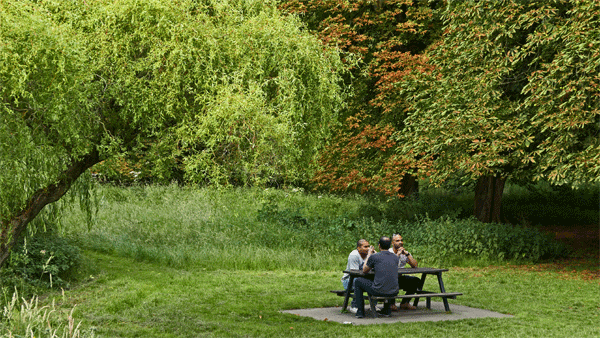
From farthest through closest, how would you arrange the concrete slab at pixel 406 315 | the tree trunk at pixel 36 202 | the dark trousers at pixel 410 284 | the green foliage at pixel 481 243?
the green foliage at pixel 481 243 → the dark trousers at pixel 410 284 → the concrete slab at pixel 406 315 → the tree trunk at pixel 36 202

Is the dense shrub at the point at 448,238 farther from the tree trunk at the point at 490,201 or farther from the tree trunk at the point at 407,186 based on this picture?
the tree trunk at the point at 407,186

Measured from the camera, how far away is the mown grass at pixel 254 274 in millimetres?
10078

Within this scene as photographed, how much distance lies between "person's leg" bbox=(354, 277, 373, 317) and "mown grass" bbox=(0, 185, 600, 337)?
814mm

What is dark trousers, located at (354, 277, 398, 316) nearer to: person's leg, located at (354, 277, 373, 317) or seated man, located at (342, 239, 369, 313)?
person's leg, located at (354, 277, 373, 317)

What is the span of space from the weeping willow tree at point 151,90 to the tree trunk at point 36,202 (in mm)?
19

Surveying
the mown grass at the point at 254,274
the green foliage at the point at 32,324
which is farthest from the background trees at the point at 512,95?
the green foliage at the point at 32,324

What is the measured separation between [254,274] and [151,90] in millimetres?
7695

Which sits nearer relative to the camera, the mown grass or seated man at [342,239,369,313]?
the mown grass

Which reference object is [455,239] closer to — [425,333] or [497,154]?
[497,154]

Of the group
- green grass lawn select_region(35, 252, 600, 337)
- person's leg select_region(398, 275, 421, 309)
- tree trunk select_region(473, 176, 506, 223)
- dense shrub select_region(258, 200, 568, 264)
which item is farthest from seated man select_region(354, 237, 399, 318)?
tree trunk select_region(473, 176, 506, 223)

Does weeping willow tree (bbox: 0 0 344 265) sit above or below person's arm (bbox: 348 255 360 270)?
above

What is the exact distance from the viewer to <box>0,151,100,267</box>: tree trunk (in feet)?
32.0

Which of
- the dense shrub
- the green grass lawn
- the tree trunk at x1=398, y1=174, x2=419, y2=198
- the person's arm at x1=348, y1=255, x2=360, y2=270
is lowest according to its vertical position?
the green grass lawn

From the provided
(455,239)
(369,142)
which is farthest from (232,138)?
(369,142)
